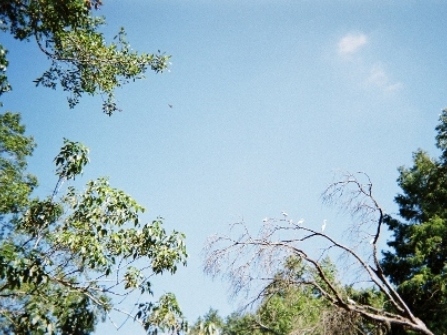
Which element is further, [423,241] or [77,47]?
[423,241]

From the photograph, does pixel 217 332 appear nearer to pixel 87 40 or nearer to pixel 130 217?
pixel 130 217

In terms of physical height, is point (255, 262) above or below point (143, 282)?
above

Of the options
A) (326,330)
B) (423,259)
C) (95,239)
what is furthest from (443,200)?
(95,239)

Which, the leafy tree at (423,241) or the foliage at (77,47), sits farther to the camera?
the leafy tree at (423,241)

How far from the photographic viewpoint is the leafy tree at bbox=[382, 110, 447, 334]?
11650 mm

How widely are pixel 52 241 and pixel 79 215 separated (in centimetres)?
63

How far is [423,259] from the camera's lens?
12.5 meters

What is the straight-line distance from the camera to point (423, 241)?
12.8 m

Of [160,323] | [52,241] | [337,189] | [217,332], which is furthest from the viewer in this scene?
[337,189]

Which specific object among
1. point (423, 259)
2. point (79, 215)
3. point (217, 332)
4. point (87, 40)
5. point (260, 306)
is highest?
point (87, 40)

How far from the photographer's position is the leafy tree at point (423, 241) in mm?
11650

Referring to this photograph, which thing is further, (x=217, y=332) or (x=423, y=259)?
(x=423, y=259)

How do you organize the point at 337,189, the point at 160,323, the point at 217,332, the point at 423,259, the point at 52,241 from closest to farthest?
the point at 217,332 < the point at 160,323 < the point at 52,241 < the point at 337,189 < the point at 423,259

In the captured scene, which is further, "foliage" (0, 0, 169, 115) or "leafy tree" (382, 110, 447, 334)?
"leafy tree" (382, 110, 447, 334)
